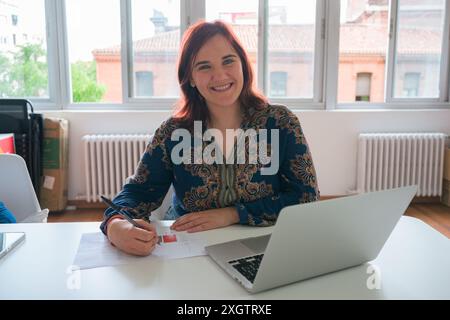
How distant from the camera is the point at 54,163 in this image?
343 cm

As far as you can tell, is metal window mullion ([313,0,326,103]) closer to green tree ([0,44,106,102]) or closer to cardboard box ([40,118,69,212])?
green tree ([0,44,106,102])

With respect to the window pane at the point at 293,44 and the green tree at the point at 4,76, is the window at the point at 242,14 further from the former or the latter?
the green tree at the point at 4,76

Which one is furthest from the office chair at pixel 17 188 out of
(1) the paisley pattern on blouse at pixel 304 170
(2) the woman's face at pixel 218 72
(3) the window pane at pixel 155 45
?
(3) the window pane at pixel 155 45

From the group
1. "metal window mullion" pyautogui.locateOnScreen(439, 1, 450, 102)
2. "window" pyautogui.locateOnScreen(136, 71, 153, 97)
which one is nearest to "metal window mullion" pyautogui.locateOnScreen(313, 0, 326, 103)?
"metal window mullion" pyautogui.locateOnScreen(439, 1, 450, 102)

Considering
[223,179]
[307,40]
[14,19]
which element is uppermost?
[14,19]

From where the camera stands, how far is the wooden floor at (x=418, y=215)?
329cm

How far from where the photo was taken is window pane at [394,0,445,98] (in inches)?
147

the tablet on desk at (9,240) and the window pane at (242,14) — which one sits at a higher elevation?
the window pane at (242,14)

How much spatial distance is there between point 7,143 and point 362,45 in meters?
3.03

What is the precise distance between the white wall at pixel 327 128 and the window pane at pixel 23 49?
401mm

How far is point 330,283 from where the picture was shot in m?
0.83

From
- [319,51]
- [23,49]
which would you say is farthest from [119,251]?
[23,49]

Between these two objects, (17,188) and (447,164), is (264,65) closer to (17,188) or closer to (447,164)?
(447,164)

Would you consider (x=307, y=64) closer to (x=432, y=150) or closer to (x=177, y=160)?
(x=432, y=150)
